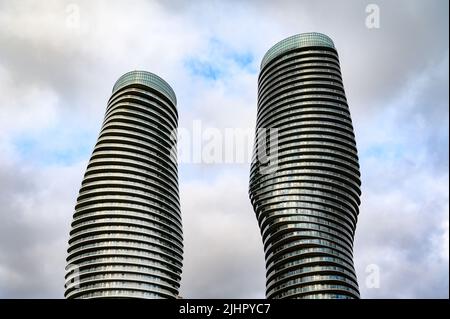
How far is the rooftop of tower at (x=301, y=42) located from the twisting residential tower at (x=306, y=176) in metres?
0.34

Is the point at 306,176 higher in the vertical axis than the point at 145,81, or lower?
lower

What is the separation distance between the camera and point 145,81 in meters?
178

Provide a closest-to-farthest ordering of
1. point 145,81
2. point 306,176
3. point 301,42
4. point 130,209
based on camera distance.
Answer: point 130,209, point 306,176, point 145,81, point 301,42

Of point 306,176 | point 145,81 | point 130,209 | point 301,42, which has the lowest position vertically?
point 130,209

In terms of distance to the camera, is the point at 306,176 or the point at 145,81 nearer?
the point at 306,176

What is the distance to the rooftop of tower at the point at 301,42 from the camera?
185m

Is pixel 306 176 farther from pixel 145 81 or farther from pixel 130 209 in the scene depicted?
pixel 145 81

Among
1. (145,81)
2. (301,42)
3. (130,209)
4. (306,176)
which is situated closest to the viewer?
(130,209)

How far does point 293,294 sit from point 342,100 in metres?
64.1

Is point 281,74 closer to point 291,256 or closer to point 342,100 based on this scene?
point 342,100

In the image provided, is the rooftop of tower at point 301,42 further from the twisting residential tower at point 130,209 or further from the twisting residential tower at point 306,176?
the twisting residential tower at point 130,209

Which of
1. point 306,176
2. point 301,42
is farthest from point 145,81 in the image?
point 306,176

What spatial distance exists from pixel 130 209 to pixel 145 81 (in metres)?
46.7
